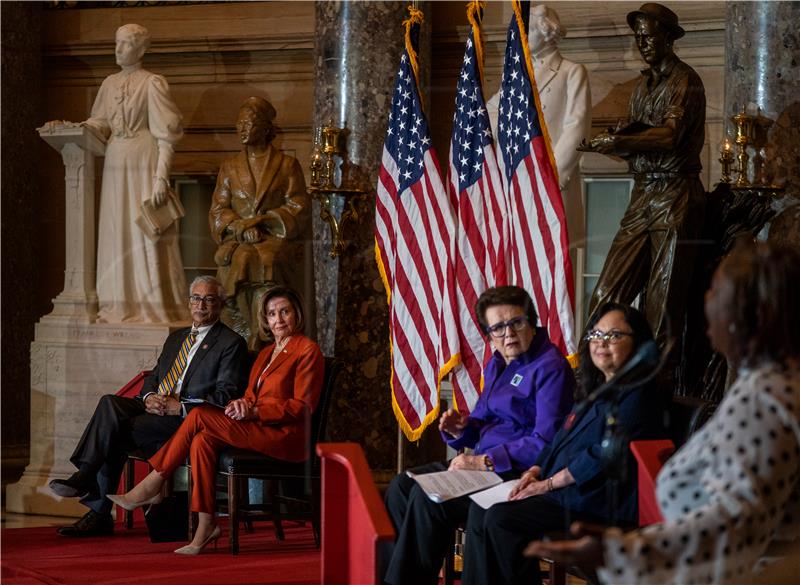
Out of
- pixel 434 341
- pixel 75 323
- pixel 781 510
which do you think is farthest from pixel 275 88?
pixel 781 510

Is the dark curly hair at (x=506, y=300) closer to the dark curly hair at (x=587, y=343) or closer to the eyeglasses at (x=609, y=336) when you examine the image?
the dark curly hair at (x=587, y=343)

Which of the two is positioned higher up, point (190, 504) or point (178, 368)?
point (178, 368)

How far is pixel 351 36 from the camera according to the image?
752 centimetres

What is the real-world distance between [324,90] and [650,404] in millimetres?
4027

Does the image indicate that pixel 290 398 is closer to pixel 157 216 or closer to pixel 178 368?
pixel 178 368

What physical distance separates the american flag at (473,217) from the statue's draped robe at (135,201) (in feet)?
7.31

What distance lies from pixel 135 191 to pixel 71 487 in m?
2.40

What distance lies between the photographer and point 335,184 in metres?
7.38

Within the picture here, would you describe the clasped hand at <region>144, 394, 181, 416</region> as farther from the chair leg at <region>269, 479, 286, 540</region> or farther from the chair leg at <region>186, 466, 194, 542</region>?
the chair leg at <region>269, 479, 286, 540</region>

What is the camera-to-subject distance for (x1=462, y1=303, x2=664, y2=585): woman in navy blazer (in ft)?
13.3

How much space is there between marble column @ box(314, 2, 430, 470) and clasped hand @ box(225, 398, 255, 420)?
5.72 ft

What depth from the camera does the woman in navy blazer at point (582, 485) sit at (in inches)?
159

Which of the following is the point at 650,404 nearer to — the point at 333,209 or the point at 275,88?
the point at 333,209

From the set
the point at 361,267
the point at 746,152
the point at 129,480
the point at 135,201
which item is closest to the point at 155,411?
the point at 129,480
